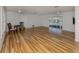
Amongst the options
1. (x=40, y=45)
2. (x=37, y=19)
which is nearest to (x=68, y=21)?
(x=37, y=19)

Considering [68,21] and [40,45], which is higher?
[68,21]

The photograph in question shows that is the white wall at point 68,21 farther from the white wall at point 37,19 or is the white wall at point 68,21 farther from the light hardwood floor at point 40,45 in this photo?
the light hardwood floor at point 40,45

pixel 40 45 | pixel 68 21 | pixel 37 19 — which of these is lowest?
pixel 40 45

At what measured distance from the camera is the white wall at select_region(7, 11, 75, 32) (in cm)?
980

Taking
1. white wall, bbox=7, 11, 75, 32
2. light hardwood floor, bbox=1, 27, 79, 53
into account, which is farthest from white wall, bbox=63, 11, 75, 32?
light hardwood floor, bbox=1, 27, 79, 53

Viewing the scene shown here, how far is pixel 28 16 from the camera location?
1330 centimetres

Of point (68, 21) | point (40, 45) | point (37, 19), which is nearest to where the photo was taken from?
point (40, 45)

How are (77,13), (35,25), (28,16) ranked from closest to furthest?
(77,13) → (28,16) → (35,25)

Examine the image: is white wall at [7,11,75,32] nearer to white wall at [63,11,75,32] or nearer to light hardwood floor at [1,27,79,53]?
white wall at [63,11,75,32]

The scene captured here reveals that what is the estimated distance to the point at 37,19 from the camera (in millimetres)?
14500

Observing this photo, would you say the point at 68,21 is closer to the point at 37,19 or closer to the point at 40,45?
the point at 37,19
